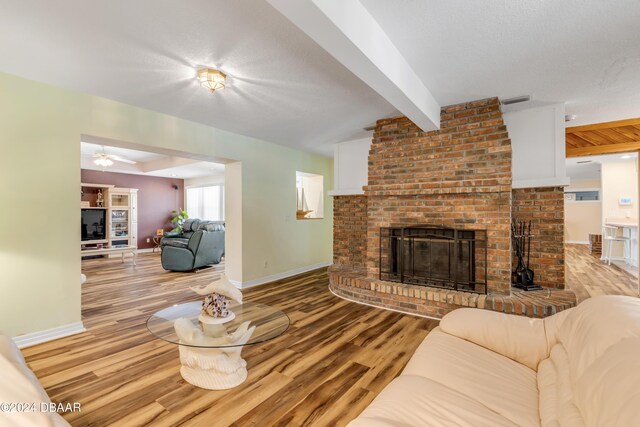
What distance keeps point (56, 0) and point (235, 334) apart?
2.28 metres

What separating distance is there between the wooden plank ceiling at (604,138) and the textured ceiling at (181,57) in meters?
3.01

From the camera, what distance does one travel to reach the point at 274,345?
265cm

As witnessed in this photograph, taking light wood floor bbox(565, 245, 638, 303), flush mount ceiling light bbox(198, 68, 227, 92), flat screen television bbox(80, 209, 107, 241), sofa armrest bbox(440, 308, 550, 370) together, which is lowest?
light wood floor bbox(565, 245, 638, 303)

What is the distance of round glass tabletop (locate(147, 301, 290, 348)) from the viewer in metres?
1.88

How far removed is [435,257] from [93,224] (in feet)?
27.0

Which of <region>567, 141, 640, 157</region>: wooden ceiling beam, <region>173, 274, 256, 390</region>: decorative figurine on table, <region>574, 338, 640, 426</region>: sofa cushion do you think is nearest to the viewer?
<region>574, 338, 640, 426</region>: sofa cushion

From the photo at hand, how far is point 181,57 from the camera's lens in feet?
7.63

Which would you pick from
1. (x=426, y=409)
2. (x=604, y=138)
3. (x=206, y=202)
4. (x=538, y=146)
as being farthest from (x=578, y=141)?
(x=206, y=202)

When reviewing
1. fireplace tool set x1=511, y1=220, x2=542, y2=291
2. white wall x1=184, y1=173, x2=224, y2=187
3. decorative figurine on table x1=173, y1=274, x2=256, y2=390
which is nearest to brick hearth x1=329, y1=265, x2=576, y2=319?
fireplace tool set x1=511, y1=220, x2=542, y2=291

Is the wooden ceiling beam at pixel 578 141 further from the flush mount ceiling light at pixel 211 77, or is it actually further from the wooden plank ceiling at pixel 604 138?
the flush mount ceiling light at pixel 211 77

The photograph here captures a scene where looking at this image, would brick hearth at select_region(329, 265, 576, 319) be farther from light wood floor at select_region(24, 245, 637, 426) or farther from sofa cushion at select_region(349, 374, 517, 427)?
sofa cushion at select_region(349, 374, 517, 427)

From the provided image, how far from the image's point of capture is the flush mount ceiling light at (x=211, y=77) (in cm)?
250

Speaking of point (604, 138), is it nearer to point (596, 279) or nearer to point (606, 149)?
point (606, 149)

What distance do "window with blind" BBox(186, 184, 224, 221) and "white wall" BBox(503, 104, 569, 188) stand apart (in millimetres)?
7629
